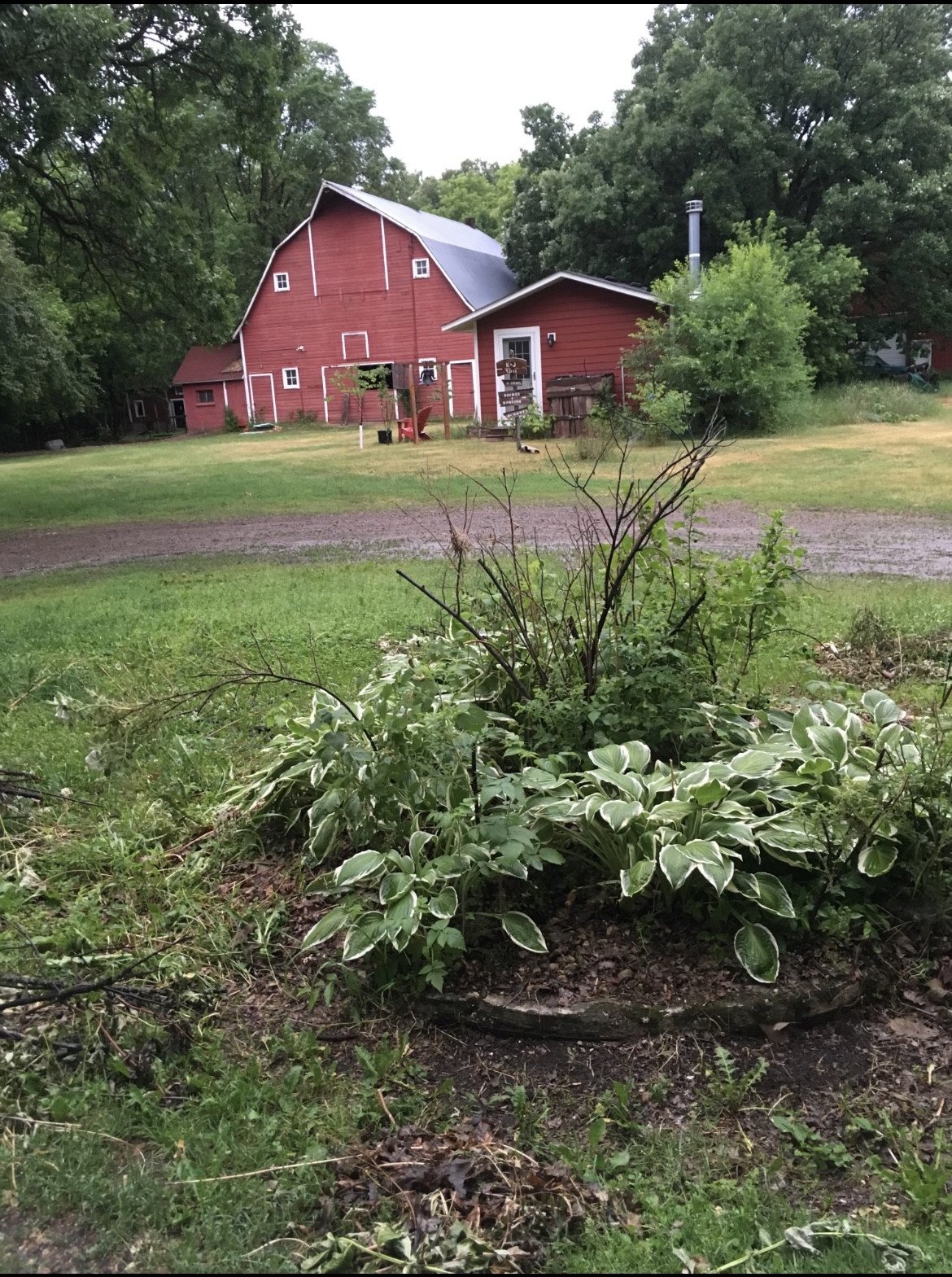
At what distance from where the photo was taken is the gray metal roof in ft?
95.7

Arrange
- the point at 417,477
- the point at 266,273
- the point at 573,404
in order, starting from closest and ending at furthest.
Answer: the point at 417,477 < the point at 573,404 < the point at 266,273

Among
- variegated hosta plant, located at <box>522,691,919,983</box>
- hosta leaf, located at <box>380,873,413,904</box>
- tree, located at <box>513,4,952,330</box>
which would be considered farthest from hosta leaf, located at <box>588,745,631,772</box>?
tree, located at <box>513,4,952,330</box>

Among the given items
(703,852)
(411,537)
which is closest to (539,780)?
(703,852)

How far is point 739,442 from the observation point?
1733 centimetres

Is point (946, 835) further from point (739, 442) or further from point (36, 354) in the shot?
point (36, 354)

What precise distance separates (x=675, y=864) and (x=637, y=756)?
450 mm

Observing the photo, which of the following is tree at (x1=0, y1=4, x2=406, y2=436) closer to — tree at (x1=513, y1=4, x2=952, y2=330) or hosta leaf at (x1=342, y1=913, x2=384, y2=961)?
hosta leaf at (x1=342, y1=913, x2=384, y2=961)

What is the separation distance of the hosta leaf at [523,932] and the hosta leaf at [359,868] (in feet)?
1.25

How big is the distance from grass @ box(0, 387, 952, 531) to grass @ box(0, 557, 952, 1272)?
15.8 feet

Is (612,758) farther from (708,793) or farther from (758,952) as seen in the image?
(758,952)

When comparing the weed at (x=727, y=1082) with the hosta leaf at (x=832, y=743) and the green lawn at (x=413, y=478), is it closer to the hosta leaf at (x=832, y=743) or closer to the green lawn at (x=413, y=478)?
the hosta leaf at (x=832, y=743)

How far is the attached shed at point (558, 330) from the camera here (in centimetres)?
2252

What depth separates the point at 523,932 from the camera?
2547 millimetres

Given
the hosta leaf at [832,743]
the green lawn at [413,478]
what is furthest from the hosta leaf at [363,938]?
the green lawn at [413,478]
